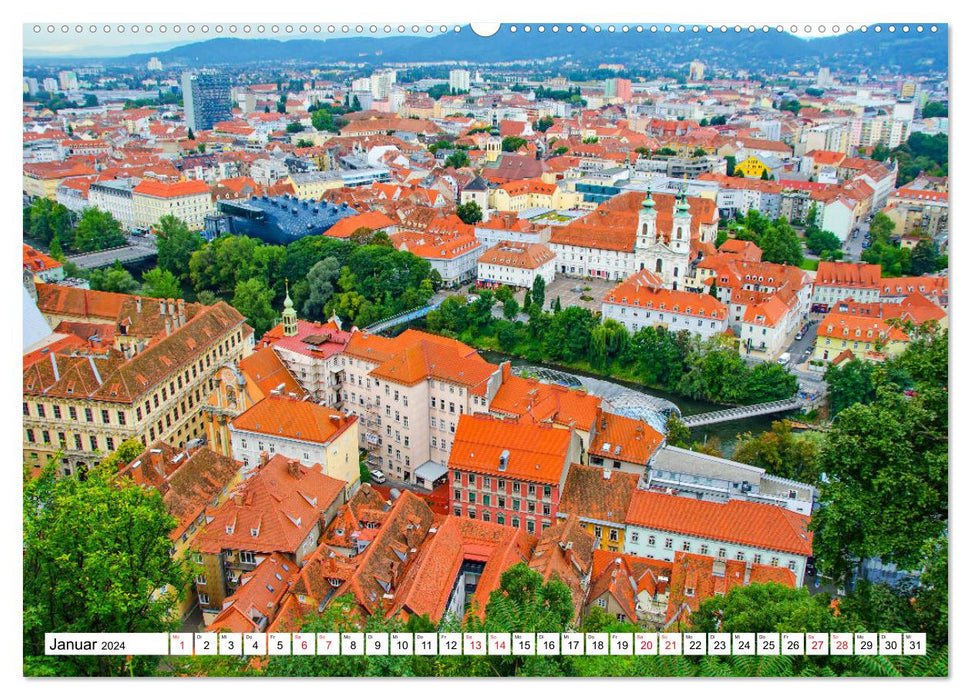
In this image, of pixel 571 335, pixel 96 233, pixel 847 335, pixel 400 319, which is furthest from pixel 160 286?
pixel 847 335

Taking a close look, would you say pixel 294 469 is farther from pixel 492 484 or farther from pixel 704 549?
pixel 704 549

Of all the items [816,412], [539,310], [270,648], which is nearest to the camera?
[270,648]

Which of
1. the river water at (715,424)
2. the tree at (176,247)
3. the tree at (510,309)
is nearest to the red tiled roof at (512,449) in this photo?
the river water at (715,424)

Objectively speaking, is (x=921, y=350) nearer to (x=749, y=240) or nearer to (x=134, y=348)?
(x=134, y=348)

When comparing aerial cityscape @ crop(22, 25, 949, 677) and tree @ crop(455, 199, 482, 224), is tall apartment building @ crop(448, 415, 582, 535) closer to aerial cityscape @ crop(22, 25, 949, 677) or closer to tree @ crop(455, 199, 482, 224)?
aerial cityscape @ crop(22, 25, 949, 677)

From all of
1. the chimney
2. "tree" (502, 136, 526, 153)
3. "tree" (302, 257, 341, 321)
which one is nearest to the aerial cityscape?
the chimney
